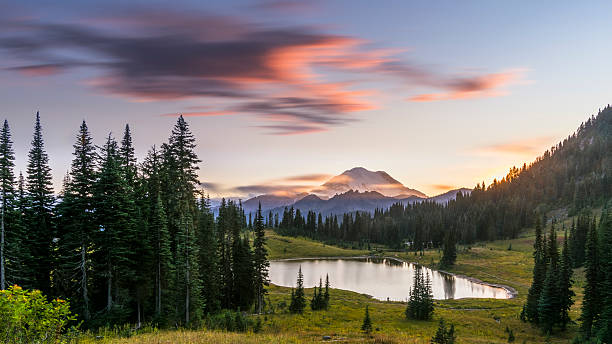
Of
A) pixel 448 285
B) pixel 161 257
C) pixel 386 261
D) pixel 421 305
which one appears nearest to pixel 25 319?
pixel 161 257

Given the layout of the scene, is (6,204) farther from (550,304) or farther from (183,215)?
(550,304)

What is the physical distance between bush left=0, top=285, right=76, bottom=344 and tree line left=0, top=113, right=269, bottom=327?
850 inches

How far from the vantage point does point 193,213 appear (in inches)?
1887

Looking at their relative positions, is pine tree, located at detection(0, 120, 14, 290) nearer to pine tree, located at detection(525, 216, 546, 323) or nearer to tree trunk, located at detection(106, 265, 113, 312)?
tree trunk, located at detection(106, 265, 113, 312)

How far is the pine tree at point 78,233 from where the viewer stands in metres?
35.8

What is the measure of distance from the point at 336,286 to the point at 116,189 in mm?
75165

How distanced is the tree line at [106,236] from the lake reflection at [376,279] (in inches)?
2032

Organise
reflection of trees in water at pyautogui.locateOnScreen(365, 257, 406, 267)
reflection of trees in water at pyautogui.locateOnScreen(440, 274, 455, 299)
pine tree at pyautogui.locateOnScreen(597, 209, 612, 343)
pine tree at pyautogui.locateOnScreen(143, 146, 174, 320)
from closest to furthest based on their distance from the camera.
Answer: pine tree at pyautogui.locateOnScreen(597, 209, 612, 343) < pine tree at pyautogui.locateOnScreen(143, 146, 174, 320) < reflection of trees in water at pyautogui.locateOnScreen(440, 274, 455, 299) < reflection of trees in water at pyautogui.locateOnScreen(365, 257, 406, 267)

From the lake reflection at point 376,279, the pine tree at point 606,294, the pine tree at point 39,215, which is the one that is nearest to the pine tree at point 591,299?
the pine tree at point 606,294

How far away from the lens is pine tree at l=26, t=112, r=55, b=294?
38.1 m

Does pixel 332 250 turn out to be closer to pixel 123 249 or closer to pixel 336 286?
pixel 336 286

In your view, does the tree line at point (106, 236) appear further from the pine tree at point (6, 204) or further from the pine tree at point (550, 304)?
the pine tree at point (550, 304)

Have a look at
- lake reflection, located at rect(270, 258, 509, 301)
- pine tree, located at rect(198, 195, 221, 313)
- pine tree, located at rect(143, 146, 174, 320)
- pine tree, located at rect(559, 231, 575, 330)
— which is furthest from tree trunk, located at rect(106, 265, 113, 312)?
pine tree, located at rect(559, 231, 575, 330)

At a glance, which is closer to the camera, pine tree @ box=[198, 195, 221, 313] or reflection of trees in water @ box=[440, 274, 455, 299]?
pine tree @ box=[198, 195, 221, 313]
